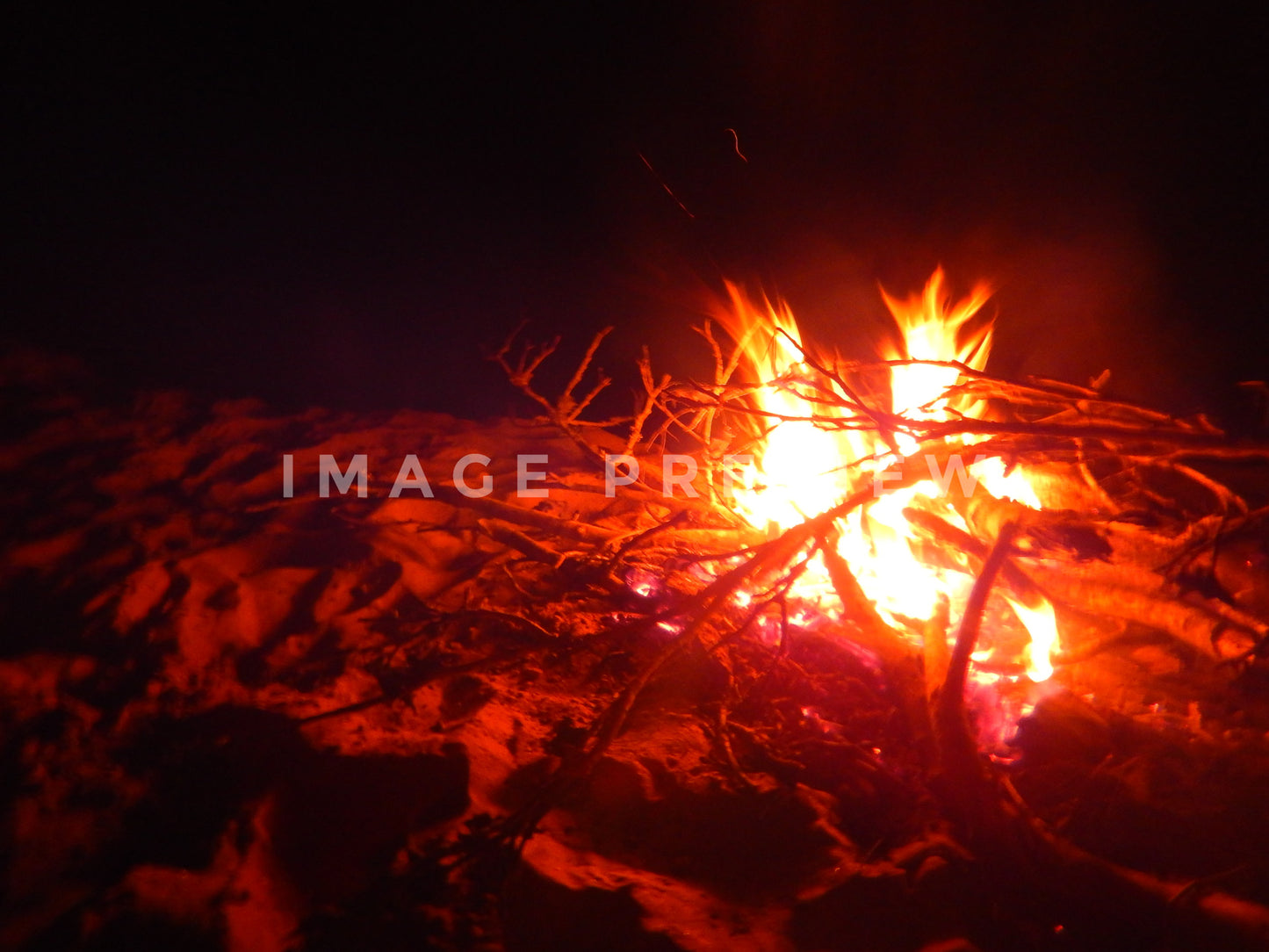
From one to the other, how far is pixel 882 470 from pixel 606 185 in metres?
3.42

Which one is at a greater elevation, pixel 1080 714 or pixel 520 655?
pixel 520 655

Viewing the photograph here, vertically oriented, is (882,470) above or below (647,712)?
above

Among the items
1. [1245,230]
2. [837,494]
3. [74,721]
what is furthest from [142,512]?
[1245,230]

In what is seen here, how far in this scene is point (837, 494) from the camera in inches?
126

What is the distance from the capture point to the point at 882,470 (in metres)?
2.72

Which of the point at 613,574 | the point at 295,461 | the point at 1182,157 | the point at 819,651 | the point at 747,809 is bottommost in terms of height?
the point at 747,809

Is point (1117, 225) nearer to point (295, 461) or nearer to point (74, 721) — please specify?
point (295, 461)

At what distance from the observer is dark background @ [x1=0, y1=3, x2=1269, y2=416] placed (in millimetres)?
3699

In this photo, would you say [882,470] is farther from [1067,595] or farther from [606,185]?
[606,185]

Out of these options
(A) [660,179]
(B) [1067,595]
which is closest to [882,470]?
(B) [1067,595]

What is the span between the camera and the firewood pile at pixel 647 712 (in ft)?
5.57

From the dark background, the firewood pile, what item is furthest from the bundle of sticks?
the dark background

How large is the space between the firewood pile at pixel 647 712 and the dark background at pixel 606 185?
1416 mm

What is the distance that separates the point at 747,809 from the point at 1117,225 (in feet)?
12.1
